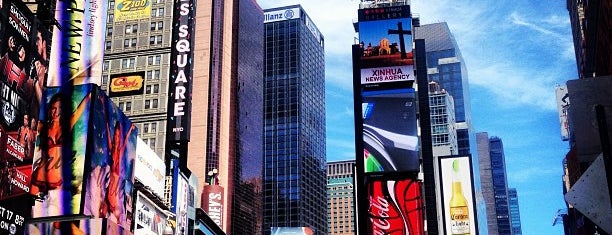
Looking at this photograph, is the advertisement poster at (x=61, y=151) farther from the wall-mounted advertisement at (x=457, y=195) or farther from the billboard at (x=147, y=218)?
the wall-mounted advertisement at (x=457, y=195)

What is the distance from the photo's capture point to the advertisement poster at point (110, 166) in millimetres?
36638

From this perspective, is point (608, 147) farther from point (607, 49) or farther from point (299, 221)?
point (299, 221)

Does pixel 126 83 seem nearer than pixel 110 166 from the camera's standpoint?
No

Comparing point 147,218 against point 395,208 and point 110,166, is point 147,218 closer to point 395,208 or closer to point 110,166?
point 110,166

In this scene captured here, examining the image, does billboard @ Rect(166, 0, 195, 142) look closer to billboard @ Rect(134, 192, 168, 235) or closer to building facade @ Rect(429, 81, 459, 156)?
billboard @ Rect(134, 192, 168, 235)

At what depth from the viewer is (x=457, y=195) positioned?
2783 inches

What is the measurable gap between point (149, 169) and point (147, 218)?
153 inches

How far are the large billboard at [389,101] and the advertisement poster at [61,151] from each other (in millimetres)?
30253

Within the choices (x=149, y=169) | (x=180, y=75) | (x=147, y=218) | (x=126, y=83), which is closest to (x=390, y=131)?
(x=180, y=75)

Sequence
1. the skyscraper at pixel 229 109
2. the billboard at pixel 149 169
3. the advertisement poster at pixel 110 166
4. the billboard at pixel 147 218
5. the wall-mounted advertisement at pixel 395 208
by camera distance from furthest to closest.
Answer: the skyscraper at pixel 229 109, the wall-mounted advertisement at pixel 395 208, the billboard at pixel 149 169, the billboard at pixel 147 218, the advertisement poster at pixel 110 166

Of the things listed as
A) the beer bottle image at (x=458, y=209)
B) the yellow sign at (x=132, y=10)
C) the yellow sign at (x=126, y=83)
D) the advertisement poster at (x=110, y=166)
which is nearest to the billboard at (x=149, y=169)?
the advertisement poster at (x=110, y=166)

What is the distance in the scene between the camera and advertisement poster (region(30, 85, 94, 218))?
34.8 meters

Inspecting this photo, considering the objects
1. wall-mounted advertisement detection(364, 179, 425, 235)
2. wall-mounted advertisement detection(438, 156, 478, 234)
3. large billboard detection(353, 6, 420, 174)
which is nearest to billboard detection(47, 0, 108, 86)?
large billboard detection(353, 6, 420, 174)

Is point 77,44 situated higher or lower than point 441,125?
lower
